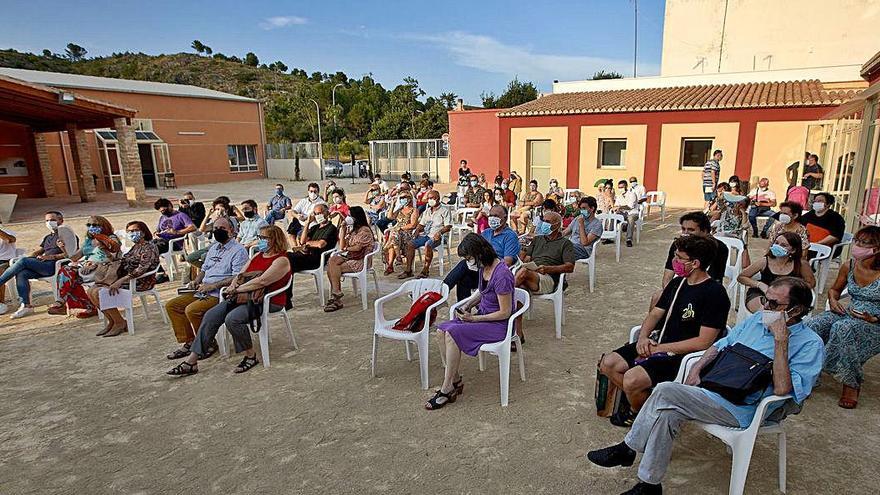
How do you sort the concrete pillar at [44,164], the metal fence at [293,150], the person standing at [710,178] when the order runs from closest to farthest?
the person standing at [710,178] < the concrete pillar at [44,164] < the metal fence at [293,150]

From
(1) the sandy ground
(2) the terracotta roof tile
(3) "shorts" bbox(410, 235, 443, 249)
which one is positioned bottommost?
(1) the sandy ground

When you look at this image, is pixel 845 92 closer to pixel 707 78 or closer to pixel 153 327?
pixel 707 78

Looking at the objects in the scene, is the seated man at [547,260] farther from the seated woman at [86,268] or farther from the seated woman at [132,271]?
the seated woman at [86,268]

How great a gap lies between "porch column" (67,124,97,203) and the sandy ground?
51.7ft

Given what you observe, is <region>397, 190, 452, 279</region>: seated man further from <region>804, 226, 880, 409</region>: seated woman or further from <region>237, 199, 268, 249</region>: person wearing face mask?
<region>804, 226, 880, 409</region>: seated woman

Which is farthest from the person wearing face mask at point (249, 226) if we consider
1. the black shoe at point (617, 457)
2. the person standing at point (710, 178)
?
the person standing at point (710, 178)

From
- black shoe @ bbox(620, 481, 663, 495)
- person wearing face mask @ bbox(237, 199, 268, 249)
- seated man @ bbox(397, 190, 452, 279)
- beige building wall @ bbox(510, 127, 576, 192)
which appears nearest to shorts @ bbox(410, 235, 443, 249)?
seated man @ bbox(397, 190, 452, 279)

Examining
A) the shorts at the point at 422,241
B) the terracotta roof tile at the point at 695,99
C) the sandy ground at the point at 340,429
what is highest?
the terracotta roof tile at the point at 695,99

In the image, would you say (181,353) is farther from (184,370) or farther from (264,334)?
(264,334)

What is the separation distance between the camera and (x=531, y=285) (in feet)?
15.8

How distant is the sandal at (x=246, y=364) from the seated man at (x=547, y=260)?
8.38 feet

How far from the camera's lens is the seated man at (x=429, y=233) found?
7031 mm

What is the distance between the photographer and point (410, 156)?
24.9 m

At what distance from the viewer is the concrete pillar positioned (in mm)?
19172
